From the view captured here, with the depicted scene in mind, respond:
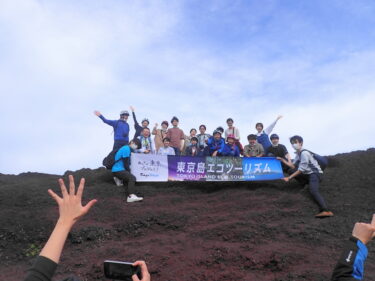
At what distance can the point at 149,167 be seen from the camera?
11352 mm

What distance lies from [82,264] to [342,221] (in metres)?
6.24

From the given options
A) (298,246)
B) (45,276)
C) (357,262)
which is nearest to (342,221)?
(298,246)

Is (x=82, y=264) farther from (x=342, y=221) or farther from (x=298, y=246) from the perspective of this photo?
(x=342, y=221)

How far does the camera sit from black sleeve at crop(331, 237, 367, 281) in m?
2.47

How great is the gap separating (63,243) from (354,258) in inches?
76.4

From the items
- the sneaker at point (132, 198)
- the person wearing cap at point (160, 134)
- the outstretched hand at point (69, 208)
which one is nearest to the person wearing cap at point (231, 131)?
the person wearing cap at point (160, 134)

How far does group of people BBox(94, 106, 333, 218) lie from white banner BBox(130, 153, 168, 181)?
0.25 m

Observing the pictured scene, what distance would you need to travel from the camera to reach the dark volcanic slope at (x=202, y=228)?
287 inches

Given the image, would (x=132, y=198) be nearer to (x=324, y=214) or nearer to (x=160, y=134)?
(x=160, y=134)

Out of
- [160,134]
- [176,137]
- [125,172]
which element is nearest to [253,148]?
[176,137]

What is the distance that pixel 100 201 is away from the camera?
10570 millimetres

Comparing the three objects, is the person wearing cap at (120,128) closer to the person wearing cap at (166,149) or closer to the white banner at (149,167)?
the white banner at (149,167)

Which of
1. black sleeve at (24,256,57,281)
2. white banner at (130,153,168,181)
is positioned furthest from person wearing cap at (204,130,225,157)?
black sleeve at (24,256,57,281)

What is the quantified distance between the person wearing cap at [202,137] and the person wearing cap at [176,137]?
624mm
